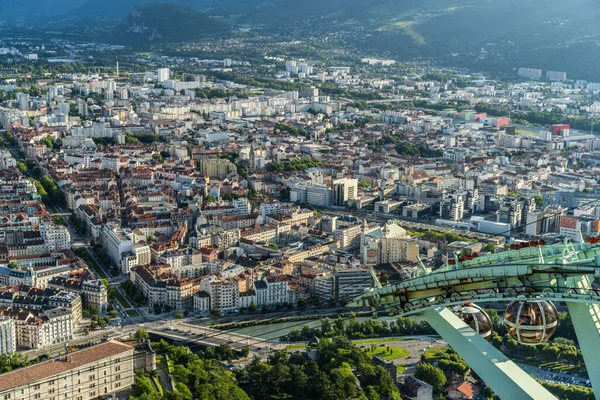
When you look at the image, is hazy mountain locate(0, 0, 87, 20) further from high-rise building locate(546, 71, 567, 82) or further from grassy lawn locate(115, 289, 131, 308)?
grassy lawn locate(115, 289, 131, 308)

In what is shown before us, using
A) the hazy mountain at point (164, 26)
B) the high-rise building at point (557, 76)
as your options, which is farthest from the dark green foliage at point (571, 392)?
the hazy mountain at point (164, 26)

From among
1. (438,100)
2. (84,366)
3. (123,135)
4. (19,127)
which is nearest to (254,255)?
(84,366)

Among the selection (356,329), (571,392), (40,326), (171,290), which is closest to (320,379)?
(356,329)

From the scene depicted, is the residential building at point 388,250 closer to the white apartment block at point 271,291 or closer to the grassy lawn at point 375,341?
the white apartment block at point 271,291

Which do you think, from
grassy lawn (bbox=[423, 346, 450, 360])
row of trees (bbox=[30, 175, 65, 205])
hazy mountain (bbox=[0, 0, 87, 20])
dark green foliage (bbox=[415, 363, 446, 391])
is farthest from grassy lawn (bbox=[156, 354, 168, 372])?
hazy mountain (bbox=[0, 0, 87, 20])

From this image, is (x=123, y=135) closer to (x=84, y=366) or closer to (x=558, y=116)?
(x=558, y=116)
